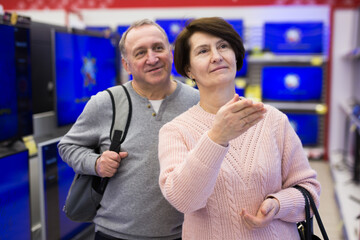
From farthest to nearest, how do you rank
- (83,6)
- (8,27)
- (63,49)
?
(83,6), (63,49), (8,27)

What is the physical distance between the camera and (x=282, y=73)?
618 cm

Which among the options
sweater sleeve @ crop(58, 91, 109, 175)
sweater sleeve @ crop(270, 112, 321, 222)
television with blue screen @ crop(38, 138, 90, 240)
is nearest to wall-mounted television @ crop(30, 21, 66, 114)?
television with blue screen @ crop(38, 138, 90, 240)

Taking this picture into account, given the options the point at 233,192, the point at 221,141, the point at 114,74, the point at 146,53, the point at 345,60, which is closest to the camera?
the point at 221,141

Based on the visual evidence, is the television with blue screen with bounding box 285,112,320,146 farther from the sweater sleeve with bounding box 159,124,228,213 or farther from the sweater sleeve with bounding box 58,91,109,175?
the sweater sleeve with bounding box 159,124,228,213

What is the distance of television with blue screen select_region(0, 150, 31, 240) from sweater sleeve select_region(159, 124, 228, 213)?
3.91 ft

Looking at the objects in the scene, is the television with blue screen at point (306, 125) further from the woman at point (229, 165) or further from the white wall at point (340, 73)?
the woman at point (229, 165)

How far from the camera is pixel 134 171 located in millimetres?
1531

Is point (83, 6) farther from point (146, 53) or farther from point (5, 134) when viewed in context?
point (146, 53)

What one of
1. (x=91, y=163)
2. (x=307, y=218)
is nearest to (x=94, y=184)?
(x=91, y=163)

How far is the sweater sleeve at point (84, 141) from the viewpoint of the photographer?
1570 mm

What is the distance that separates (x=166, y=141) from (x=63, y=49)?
63.3 inches

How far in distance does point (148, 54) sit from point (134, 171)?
447 mm

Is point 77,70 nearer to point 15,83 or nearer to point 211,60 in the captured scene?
point 15,83

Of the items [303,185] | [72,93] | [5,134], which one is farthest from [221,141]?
[72,93]
